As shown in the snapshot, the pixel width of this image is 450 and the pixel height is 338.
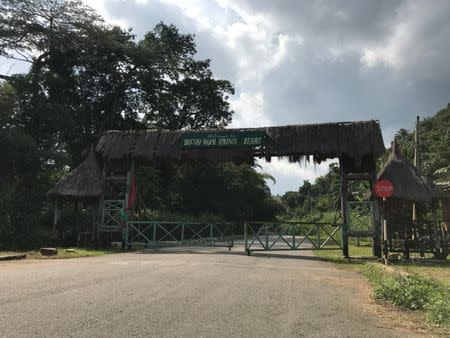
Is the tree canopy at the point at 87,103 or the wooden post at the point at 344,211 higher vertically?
the tree canopy at the point at 87,103

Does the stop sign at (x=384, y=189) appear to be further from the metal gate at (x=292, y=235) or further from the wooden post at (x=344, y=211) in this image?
the metal gate at (x=292, y=235)

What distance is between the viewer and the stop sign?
1889cm

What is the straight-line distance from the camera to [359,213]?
82.4ft

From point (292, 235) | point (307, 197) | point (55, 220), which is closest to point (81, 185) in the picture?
point (55, 220)

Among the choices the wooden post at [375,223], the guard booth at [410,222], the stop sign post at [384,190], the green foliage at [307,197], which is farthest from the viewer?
the green foliage at [307,197]

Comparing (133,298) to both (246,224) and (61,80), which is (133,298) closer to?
(246,224)

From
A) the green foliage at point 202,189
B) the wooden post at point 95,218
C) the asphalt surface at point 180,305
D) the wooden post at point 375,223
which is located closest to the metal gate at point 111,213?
the wooden post at point 95,218

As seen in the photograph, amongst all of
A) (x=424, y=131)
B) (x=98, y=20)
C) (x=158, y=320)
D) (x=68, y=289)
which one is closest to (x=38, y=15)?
(x=98, y=20)

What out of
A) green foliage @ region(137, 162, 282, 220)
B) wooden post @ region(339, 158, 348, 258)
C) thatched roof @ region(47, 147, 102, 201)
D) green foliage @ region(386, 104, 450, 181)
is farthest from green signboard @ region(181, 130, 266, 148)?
green foliage @ region(386, 104, 450, 181)

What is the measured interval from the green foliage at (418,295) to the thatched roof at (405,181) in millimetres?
10710

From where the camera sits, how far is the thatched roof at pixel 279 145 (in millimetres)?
20047

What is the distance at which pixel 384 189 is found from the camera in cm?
1894

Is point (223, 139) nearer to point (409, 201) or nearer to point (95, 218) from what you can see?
point (95, 218)

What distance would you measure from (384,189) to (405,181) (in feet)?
6.18
